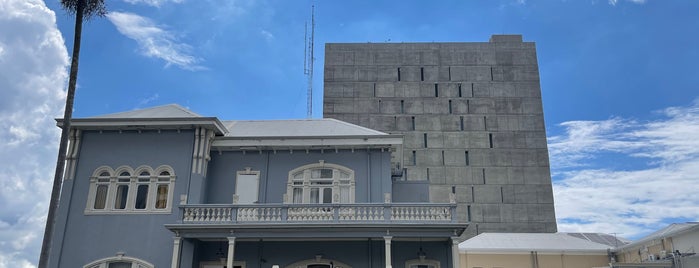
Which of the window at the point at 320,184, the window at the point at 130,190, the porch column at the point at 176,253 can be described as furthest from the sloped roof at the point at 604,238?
the window at the point at 130,190

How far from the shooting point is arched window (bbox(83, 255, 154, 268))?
20.4 meters

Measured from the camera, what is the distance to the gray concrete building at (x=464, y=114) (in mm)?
58625

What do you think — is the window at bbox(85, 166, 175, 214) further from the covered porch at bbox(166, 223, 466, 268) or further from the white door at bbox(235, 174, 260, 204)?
the white door at bbox(235, 174, 260, 204)

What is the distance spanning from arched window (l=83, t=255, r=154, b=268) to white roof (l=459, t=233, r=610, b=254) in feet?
53.0

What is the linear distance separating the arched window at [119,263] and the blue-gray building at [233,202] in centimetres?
4

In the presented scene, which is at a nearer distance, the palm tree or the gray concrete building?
the palm tree

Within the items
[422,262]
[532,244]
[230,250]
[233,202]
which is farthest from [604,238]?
[230,250]

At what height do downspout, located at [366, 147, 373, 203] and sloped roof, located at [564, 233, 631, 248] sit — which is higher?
downspout, located at [366, 147, 373, 203]

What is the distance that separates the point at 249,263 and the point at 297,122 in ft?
23.5

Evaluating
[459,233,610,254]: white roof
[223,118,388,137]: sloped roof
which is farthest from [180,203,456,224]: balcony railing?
[459,233,610,254]: white roof

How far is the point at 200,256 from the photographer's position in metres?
21.4

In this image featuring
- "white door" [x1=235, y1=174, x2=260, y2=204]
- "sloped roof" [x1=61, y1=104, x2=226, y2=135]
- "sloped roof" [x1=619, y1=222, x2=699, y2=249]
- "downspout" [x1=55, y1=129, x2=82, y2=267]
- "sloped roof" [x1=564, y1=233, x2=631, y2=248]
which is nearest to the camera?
"downspout" [x1=55, y1=129, x2=82, y2=267]

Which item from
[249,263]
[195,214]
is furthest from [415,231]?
[195,214]

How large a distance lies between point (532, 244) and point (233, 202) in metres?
17.1
